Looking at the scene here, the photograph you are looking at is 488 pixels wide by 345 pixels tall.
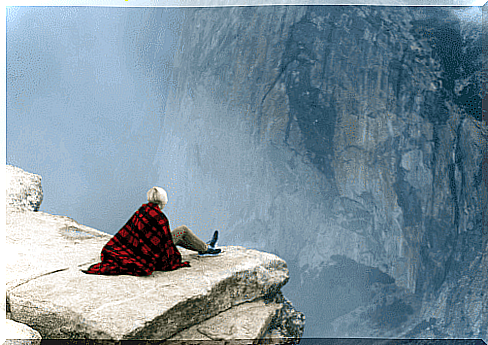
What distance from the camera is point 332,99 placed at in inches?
207

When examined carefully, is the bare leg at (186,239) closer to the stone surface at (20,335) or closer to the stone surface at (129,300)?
the stone surface at (129,300)

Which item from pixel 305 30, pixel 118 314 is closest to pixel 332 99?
pixel 305 30

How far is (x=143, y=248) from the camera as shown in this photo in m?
3.18

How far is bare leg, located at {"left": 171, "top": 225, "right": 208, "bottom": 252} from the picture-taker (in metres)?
3.51

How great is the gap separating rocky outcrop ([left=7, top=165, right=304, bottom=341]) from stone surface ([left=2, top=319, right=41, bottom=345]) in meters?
0.06

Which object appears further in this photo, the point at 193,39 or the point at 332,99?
the point at 193,39

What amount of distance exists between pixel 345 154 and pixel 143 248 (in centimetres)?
324

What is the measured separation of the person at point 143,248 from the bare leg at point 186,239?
184mm

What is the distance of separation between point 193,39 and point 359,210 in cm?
382

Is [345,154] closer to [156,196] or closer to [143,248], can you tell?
[156,196]

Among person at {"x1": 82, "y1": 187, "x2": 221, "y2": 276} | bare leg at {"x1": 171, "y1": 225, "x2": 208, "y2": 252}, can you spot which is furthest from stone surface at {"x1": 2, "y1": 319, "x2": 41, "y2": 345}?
bare leg at {"x1": 171, "y1": 225, "x2": 208, "y2": 252}

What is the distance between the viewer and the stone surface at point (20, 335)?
248 cm

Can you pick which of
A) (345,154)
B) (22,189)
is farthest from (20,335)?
(345,154)

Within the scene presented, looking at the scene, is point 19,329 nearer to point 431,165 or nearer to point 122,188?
point 122,188
